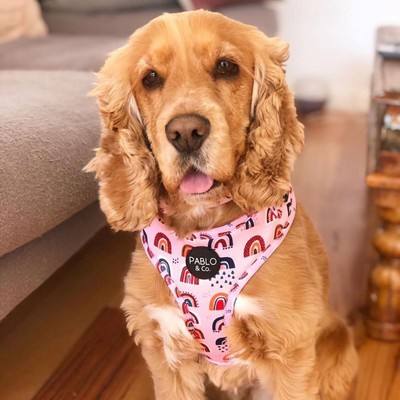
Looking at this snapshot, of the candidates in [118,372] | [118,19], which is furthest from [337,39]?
[118,372]

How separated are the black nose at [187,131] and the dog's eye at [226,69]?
0.14m

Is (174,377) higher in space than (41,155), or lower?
lower

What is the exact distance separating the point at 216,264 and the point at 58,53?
1.26 metres

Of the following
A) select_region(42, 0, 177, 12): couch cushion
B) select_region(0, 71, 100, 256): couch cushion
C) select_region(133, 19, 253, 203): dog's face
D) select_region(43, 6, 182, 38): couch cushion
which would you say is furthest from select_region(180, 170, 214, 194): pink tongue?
select_region(42, 0, 177, 12): couch cushion

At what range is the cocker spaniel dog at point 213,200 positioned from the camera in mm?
1010

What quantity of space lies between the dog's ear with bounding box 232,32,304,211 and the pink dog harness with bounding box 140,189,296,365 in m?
0.06

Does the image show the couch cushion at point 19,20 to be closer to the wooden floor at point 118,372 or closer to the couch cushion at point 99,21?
the couch cushion at point 99,21

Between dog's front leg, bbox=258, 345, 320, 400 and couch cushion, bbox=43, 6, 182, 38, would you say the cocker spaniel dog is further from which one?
couch cushion, bbox=43, 6, 182, 38

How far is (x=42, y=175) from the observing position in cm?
125

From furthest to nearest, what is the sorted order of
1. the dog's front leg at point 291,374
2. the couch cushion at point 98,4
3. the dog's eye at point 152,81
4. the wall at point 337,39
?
1. the wall at point 337,39
2. the couch cushion at point 98,4
3. the dog's front leg at point 291,374
4. the dog's eye at point 152,81

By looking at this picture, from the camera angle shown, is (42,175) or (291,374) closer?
(291,374)

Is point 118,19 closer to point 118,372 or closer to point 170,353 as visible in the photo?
Answer: point 118,372

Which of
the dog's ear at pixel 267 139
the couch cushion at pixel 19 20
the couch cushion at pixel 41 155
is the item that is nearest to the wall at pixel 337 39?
the couch cushion at pixel 19 20

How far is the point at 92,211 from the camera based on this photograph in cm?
164
